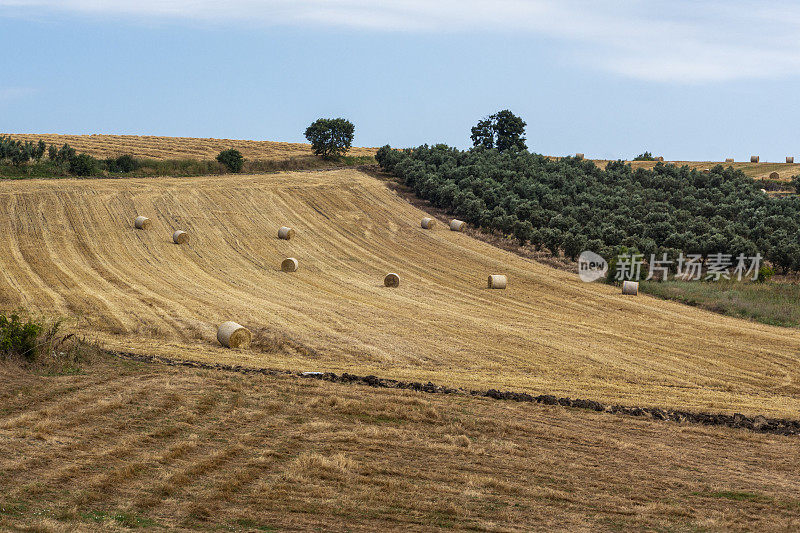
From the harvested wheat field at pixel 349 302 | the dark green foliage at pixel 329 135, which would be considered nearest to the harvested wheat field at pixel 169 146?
the dark green foliage at pixel 329 135

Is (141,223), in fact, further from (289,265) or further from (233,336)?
(233,336)

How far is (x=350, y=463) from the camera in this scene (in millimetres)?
13602

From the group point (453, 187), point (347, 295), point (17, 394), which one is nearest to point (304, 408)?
point (17, 394)

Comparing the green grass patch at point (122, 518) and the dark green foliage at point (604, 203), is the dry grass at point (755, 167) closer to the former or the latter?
the dark green foliage at point (604, 203)

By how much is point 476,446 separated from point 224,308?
17483mm

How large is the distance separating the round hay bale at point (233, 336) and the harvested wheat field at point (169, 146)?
43.5m

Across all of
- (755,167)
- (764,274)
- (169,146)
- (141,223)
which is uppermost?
(755,167)

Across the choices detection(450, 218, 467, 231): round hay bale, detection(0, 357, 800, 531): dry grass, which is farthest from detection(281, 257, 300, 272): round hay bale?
detection(0, 357, 800, 531): dry grass

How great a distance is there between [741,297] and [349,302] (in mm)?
20162

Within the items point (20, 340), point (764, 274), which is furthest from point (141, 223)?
point (764, 274)

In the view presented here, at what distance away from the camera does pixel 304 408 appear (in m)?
17.4

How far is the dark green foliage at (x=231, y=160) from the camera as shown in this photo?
211 feet

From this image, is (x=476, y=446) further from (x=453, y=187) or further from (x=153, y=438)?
(x=453, y=187)

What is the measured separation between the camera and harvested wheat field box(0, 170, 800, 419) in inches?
939
